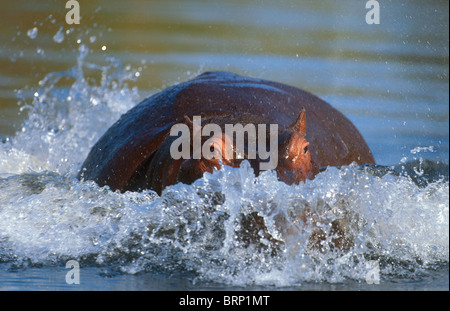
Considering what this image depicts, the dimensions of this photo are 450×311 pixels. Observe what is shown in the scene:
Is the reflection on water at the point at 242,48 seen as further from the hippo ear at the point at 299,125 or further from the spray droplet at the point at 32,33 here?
the hippo ear at the point at 299,125

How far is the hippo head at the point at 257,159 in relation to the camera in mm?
3785

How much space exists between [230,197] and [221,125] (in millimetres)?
554

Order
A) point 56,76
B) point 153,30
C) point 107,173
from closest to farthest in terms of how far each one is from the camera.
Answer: point 107,173, point 56,76, point 153,30

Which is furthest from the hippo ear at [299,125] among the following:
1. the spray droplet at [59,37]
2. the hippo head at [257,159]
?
the spray droplet at [59,37]

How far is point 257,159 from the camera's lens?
12.5 ft

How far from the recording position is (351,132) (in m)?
5.94

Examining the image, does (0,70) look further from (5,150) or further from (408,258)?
(408,258)

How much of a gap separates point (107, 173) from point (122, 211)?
60cm

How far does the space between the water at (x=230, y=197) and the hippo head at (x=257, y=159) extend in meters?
0.07

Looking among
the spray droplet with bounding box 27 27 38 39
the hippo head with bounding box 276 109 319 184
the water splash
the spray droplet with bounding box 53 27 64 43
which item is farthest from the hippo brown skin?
the spray droplet with bounding box 27 27 38 39

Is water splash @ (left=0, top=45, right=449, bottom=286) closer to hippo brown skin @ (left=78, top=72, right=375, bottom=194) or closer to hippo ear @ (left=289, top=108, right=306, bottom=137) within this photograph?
hippo brown skin @ (left=78, top=72, right=375, bottom=194)

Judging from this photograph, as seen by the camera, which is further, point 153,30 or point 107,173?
point 153,30

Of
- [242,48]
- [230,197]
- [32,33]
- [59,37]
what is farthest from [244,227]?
[32,33]

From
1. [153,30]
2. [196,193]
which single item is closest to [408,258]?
[196,193]
